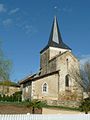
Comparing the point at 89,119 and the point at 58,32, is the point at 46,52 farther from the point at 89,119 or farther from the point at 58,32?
the point at 89,119

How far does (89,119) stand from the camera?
1764 cm

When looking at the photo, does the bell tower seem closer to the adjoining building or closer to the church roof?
the church roof

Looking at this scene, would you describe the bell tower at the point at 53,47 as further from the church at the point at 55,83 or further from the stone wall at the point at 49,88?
the stone wall at the point at 49,88

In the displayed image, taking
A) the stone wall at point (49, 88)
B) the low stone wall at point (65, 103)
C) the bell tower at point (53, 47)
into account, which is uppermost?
the bell tower at point (53, 47)

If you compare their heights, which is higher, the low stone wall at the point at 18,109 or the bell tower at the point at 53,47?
the bell tower at the point at 53,47

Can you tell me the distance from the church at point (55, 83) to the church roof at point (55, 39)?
3.38ft

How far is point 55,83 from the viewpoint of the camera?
44781mm

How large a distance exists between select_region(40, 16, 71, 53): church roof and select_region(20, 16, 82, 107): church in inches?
40.6

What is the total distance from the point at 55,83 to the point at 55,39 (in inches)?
571

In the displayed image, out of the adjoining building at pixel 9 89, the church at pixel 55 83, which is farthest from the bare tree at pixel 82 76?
the adjoining building at pixel 9 89

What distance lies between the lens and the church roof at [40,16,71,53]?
55081 mm

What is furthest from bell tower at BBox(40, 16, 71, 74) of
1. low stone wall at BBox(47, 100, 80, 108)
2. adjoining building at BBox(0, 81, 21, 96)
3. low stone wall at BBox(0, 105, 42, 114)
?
low stone wall at BBox(0, 105, 42, 114)

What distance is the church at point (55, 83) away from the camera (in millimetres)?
43062

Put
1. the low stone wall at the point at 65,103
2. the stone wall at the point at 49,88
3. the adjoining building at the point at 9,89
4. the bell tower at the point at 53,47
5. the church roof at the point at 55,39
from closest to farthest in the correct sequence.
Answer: the stone wall at the point at 49,88 → the low stone wall at the point at 65,103 → the bell tower at the point at 53,47 → the adjoining building at the point at 9,89 → the church roof at the point at 55,39
